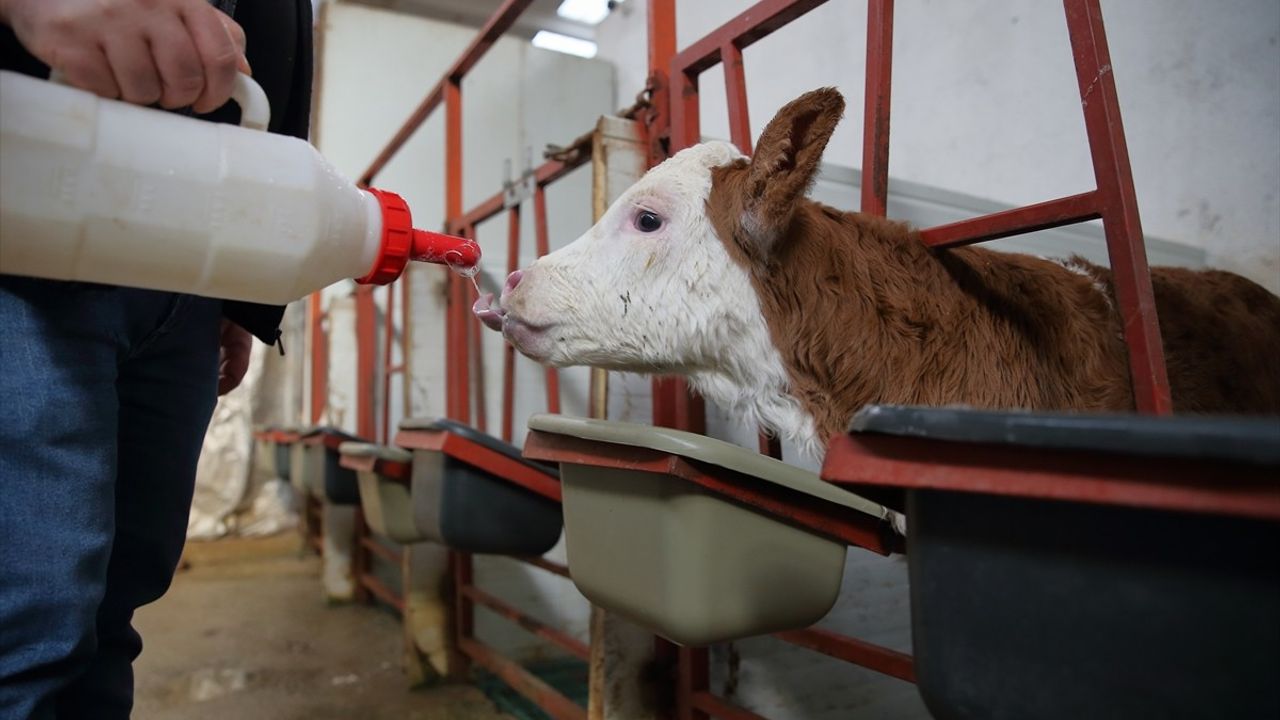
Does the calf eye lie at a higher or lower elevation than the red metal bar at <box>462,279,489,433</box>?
higher

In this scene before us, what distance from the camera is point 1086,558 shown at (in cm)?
35

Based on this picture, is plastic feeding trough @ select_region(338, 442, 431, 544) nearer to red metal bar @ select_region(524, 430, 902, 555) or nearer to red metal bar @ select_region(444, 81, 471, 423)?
red metal bar @ select_region(444, 81, 471, 423)

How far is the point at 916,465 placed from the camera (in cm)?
40

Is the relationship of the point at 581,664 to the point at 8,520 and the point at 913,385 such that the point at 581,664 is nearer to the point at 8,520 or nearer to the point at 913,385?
the point at 913,385

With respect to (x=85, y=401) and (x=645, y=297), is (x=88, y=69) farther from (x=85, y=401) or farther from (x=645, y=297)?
(x=645, y=297)

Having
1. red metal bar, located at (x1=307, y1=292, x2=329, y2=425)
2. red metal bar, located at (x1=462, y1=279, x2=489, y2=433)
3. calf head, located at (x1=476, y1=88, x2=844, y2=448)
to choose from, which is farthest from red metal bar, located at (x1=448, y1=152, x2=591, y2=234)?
red metal bar, located at (x1=307, y1=292, x2=329, y2=425)

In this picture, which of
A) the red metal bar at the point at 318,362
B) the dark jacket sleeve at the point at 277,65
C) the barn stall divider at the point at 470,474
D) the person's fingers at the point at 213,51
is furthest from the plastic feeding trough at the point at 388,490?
the red metal bar at the point at 318,362

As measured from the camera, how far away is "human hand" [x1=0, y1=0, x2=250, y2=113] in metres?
0.44

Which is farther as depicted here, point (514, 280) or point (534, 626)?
point (534, 626)

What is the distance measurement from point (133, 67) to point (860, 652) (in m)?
0.95

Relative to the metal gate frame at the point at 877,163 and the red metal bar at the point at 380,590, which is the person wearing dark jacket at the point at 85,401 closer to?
the metal gate frame at the point at 877,163

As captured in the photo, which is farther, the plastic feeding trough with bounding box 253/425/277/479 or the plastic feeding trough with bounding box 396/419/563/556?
the plastic feeding trough with bounding box 253/425/277/479

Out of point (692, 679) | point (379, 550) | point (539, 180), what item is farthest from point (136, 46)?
point (379, 550)

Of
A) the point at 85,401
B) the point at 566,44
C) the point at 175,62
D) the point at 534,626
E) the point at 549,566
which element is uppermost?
the point at 566,44
